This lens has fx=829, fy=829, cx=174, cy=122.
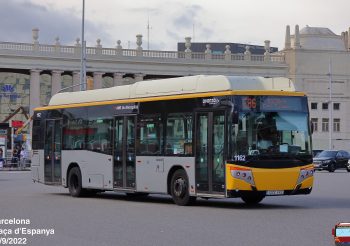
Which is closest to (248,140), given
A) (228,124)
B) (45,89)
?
(228,124)

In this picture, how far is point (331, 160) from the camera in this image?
5534 cm

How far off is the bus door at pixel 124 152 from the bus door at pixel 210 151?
116 inches

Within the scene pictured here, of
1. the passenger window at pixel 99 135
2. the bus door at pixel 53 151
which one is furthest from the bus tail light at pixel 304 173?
the bus door at pixel 53 151

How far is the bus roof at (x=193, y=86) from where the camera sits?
20375mm

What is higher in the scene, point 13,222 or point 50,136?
point 50,136

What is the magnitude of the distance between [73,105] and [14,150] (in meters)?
37.8

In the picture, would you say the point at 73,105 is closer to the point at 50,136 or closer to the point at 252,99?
the point at 50,136

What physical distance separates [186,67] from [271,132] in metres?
77.5

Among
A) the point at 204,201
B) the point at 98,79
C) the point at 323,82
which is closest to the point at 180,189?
the point at 204,201

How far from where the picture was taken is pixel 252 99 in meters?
20.0

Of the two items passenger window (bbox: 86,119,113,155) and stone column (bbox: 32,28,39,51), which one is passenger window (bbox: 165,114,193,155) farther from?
stone column (bbox: 32,28,39,51)

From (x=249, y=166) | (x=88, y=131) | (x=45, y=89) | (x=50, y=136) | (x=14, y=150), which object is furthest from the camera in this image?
(x=45, y=89)

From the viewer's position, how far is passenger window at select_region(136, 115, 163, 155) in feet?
72.6

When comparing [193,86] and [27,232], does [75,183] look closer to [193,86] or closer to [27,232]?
[193,86]
